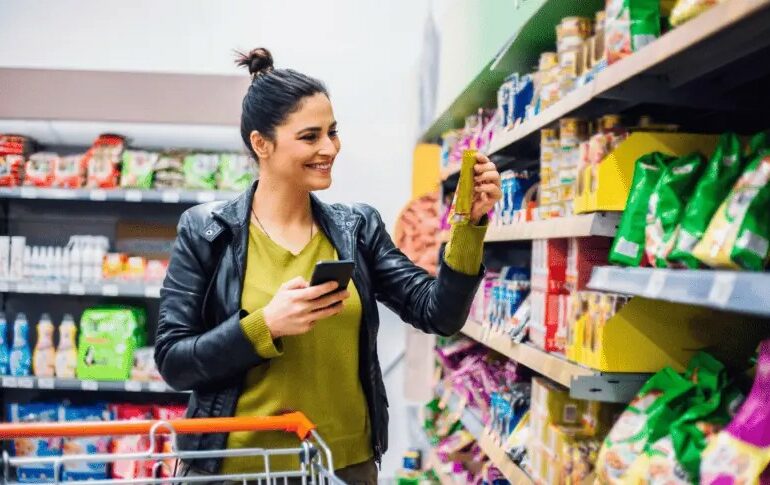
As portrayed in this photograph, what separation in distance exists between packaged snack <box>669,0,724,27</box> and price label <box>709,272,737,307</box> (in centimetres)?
45

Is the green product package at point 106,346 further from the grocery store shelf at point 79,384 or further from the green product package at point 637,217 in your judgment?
the green product package at point 637,217

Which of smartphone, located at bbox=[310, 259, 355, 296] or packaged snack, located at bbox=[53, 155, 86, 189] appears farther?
packaged snack, located at bbox=[53, 155, 86, 189]

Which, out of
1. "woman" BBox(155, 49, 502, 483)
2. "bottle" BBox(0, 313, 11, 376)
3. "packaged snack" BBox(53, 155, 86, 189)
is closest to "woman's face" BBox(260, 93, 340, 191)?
"woman" BBox(155, 49, 502, 483)

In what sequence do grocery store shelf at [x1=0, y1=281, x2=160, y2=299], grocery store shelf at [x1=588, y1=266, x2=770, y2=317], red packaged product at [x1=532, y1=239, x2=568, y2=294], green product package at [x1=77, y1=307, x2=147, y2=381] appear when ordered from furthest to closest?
green product package at [x1=77, y1=307, x2=147, y2=381] → grocery store shelf at [x1=0, y1=281, x2=160, y2=299] → red packaged product at [x1=532, y1=239, x2=568, y2=294] → grocery store shelf at [x1=588, y1=266, x2=770, y2=317]

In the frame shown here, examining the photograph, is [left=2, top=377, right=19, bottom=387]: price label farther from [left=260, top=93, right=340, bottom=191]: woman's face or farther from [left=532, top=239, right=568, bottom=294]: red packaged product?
[left=532, top=239, right=568, bottom=294]: red packaged product

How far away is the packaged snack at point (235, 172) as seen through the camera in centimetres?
434

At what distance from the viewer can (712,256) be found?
132cm

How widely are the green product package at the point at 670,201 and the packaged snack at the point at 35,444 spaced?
3707 millimetres

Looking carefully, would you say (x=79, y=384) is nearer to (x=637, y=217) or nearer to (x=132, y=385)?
(x=132, y=385)

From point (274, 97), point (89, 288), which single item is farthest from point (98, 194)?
point (274, 97)

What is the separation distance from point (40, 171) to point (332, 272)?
3.38 metres

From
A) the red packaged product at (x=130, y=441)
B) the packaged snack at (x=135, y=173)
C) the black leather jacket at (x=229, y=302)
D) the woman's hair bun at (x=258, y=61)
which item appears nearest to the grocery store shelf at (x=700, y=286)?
the black leather jacket at (x=229, y=302)

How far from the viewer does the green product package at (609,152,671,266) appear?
165 cm

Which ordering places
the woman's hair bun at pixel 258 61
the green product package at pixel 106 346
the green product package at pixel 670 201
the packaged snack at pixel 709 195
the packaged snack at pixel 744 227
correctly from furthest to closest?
the green product package at pixel 106 346 < the woman's hair bun at pixel 258 61 < the green product package at pixel 670 201 < the packaged snack at pixel 709 195 < the packaged snack at pixel 744 227
